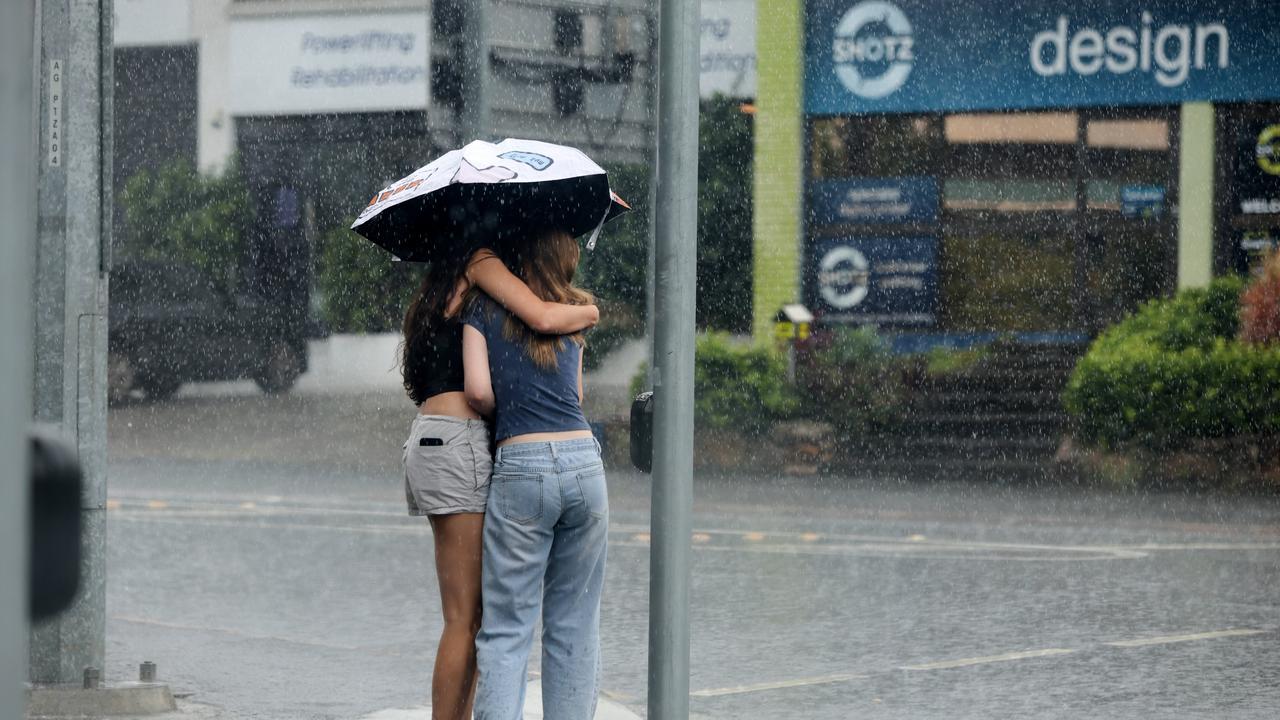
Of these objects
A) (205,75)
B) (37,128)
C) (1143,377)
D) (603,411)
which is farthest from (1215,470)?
(205,75)

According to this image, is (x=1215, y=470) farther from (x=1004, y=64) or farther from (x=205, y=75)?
(x=205, y=75)

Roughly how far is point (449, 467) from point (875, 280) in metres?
17.2

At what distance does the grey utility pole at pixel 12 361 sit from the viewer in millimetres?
1613

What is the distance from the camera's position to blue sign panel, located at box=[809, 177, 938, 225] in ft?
70.0

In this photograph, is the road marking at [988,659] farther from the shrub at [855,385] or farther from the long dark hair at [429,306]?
the shrub at [855,385]

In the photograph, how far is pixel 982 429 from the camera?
57.0ft

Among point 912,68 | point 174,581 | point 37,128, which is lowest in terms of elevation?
point 174,581

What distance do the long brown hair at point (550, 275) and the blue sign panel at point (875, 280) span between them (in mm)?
16768

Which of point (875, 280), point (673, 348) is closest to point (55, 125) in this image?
point (673, 348)

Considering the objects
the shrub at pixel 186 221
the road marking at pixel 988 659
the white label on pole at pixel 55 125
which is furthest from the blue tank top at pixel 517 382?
the shrub at pixel 186 221

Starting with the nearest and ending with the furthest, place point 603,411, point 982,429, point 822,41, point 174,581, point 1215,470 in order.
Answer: point 174,581, point 1215,470, point 982,429, point 603,411, point 822,41

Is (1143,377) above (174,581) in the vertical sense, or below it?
above

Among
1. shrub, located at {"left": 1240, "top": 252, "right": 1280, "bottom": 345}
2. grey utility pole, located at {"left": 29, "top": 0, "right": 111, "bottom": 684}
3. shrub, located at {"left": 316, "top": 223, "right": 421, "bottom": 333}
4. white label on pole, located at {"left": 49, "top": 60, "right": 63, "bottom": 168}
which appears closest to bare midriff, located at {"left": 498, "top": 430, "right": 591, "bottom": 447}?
grey utility pole, located at {"left": 29, "top": 0, "right": 111, "bottom": 684}

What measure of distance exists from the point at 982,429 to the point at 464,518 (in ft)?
43.5
